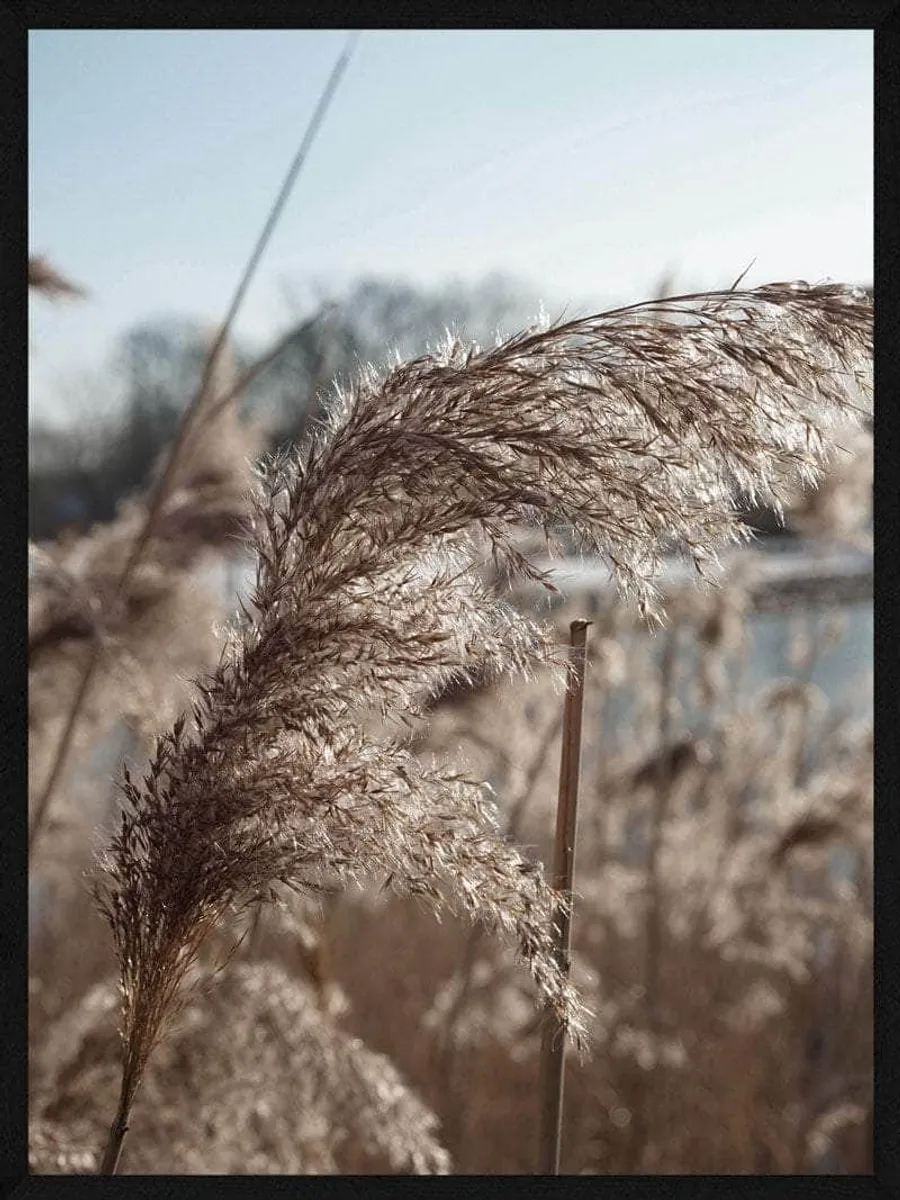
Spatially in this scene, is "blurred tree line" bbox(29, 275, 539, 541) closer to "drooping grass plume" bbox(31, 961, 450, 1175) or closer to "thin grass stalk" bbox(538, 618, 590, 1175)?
"drooping grass plume" bbox(31, 961, 450, 1175)

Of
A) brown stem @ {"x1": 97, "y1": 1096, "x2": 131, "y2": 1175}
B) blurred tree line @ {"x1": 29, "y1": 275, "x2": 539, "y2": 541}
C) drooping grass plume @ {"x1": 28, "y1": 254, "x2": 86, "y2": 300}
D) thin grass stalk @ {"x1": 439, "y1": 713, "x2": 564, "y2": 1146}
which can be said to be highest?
blurred tree line @ {"x1": 29, "y1": 275, "x2": 539, "y2": 541}

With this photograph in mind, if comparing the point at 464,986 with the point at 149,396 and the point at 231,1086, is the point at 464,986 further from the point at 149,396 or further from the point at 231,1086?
the point at 149,396

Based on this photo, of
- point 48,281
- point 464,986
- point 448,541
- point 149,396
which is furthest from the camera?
point 149,396

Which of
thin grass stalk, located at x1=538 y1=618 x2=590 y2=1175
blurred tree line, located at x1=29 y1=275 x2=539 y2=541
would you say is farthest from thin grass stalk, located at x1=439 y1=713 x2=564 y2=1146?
blurred tree line, located at x1=29 y1=275 x2=539 y2=541

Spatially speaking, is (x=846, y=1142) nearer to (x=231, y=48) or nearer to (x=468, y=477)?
(x=468, y=477)

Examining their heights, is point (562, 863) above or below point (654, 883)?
below

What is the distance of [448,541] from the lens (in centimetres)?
94

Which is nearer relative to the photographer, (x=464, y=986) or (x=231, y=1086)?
(x=231, y=1086)

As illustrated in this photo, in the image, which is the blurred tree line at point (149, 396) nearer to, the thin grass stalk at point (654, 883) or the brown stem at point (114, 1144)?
the thin grass stalk at point (654, 883)

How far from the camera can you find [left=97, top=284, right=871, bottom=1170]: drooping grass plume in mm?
913

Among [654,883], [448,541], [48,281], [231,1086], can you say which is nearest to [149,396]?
[654,883]

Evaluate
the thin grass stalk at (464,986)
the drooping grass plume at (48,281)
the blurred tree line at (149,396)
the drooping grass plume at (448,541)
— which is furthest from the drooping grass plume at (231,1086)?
the blurred tree line at (149,396)
